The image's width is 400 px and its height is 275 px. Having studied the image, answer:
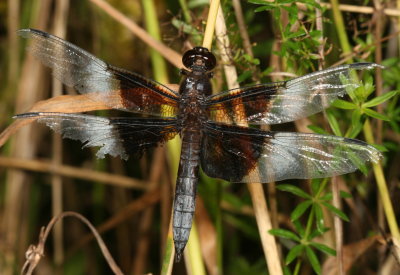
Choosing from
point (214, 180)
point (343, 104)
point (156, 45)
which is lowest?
point (214, 180)

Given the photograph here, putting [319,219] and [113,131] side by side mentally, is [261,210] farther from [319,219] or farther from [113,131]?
[113,131]

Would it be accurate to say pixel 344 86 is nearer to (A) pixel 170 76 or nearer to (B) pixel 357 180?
(B) pixel 357 180

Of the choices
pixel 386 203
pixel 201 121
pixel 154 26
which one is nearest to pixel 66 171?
pixel 154 26

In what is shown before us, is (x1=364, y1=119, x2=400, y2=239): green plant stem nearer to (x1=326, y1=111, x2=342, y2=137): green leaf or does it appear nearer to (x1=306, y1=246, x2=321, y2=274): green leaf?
(x1=326, y1=111, x2=342, y2=137): green leaf

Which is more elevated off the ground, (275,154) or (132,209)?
(275,154)

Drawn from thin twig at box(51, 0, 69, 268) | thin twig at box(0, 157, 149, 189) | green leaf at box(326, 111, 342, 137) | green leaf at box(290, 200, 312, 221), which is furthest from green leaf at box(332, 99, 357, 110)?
thin twig at box(0, 157, 149, 189)

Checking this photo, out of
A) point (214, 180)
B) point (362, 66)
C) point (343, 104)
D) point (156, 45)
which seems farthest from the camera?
point (214, 180)

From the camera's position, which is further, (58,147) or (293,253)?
(58,147)
